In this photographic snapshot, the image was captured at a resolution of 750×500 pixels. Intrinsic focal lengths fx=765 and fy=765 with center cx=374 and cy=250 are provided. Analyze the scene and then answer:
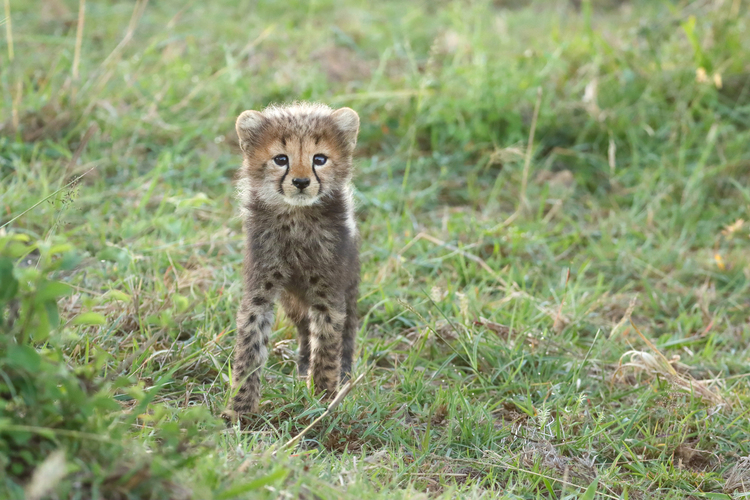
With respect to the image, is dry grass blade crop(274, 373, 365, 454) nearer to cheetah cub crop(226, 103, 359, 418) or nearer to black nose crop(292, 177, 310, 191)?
cheetah cub crop(226, 103, 359, 418)

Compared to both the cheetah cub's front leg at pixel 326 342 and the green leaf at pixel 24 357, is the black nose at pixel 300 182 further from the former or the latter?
the green leaf at pixel 24 357

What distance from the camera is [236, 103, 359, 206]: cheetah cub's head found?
11.2 ft

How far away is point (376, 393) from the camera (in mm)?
3641

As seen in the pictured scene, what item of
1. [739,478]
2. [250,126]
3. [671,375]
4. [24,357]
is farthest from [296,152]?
[739,478]

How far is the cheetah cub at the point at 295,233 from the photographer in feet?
11.3

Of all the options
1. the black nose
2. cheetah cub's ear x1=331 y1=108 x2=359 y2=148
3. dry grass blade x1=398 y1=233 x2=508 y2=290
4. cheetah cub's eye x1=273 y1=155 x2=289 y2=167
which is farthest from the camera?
dry grass blade x1=398 y1=233 x2=508 y2=290

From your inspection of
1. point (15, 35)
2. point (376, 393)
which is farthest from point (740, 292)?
point (15, 35)

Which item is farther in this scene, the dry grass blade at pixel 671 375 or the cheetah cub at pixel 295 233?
the dry grass blade at pixel 671 375

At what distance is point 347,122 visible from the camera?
12.0ft

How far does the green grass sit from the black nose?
2.59ft

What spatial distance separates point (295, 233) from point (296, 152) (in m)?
0.38

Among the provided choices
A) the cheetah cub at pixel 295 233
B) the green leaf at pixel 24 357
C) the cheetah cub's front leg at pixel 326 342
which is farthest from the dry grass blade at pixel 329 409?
the green leaf at pixel 24 357

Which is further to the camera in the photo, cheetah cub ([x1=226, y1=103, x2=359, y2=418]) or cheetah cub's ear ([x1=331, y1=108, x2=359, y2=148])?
cheetah cub's ear ([x1=331, y1=108, x2=359, y2=148])

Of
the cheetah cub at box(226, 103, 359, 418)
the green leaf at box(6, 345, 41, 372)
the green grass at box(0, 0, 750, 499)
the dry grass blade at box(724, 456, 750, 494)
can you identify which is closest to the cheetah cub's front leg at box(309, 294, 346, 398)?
the cheetah cub at box(226, 103, 359, 418)
